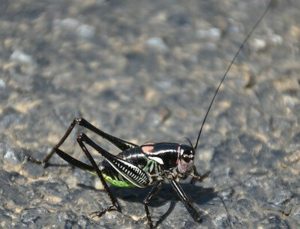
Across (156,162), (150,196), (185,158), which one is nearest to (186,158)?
(185,158)

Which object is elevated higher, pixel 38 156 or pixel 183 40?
pixel 183 40

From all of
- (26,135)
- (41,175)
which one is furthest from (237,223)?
(26,135)

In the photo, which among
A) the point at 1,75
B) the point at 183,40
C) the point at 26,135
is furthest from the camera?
the point at 183,40

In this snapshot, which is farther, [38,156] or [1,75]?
[1,75]

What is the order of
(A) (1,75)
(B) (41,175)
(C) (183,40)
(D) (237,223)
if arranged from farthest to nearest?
1. (C) (183,40)
2. (A) (1,75)
3. (B) (41,175)
4. (D) (237,223)

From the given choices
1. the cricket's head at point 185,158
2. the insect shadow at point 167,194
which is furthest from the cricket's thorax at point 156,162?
the insect shadow at point 167,194

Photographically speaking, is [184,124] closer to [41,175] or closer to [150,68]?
[150,68]

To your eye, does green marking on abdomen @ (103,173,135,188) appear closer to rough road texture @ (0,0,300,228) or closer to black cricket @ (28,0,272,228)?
black cricket @ (28,0,272,228)
